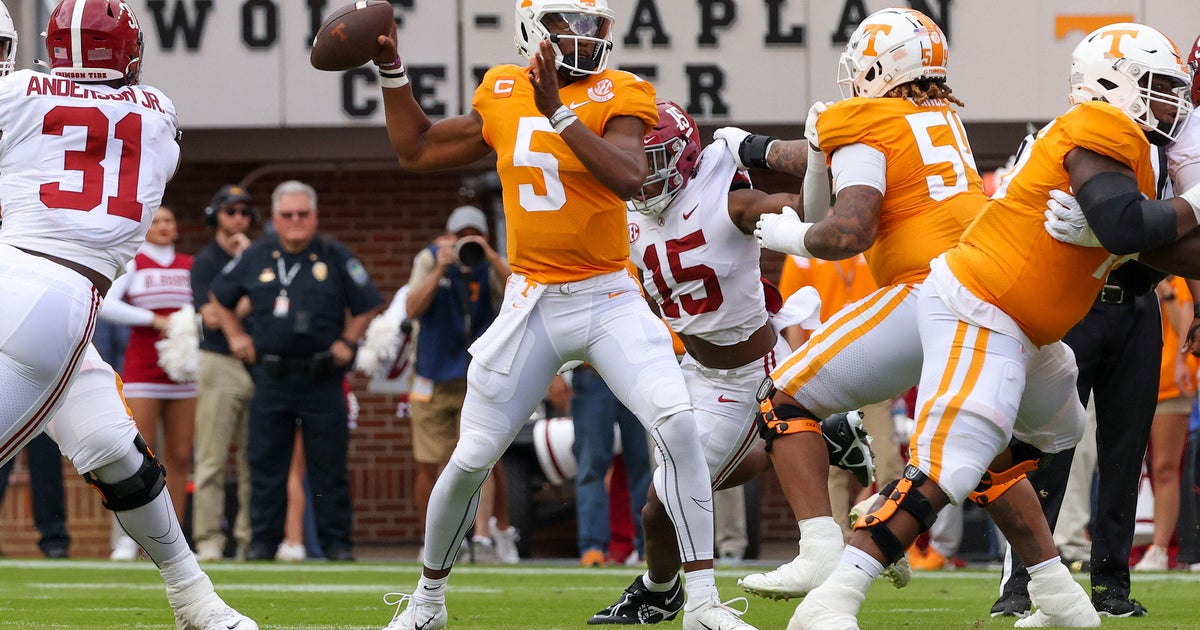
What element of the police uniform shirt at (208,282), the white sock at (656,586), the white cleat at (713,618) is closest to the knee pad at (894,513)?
the white cleat at (713,618)

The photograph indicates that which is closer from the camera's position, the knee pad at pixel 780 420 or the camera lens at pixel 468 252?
the knee pad at pixel 780 420

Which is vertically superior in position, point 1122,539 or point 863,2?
point 863,2

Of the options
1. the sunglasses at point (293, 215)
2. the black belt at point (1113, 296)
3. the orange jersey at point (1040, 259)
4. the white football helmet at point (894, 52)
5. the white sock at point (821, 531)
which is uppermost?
the white football helmet at point (894, 52)

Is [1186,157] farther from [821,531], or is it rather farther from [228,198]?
[228,198]

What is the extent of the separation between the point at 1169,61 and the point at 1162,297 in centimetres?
464

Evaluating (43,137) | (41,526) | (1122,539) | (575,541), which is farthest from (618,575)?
(43,137)

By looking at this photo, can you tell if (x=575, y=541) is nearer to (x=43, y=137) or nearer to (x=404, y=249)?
(x=404, y=249)

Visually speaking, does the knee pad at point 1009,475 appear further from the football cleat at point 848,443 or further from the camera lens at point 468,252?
the camera lens at point 468,252

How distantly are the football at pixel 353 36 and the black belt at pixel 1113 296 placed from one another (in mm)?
2662

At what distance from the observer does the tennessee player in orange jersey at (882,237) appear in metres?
5.07

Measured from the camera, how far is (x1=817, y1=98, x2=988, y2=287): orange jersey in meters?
5.12

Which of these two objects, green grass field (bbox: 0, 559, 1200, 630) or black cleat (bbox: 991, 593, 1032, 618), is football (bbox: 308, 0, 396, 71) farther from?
black cleat (bbox: 991, 593, 1032, 618)

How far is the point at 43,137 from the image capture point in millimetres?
4844

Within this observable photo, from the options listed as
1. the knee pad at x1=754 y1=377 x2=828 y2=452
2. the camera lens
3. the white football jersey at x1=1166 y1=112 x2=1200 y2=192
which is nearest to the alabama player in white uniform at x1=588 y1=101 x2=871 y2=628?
the knee pad at x1=754 y1=377 x2=828 y2=452
